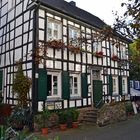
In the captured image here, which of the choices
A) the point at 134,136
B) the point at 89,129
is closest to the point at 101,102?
the point at 89,129

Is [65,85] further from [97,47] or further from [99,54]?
[97,47]

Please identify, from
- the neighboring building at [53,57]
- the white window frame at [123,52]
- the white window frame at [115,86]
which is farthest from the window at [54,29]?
the white window frame at [123,52]

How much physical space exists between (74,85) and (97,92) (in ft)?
7.07

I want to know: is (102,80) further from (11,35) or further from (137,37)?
(137,37)

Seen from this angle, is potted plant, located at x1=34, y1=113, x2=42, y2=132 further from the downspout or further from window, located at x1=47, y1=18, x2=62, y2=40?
window, located at x1=47, y1=18, x2=62, y2=40

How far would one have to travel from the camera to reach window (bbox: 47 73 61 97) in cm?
1263

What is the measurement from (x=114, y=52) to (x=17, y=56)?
788 centimetres

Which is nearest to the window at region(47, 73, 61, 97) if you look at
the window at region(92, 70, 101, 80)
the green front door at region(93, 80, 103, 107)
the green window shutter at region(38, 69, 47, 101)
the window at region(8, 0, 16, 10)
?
the green window shutter at region(38, 69, 47, 101)

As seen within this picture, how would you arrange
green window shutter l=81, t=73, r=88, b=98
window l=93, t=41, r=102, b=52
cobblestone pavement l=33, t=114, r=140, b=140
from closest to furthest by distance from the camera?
1. cobblestone pavement l=33, t=114, r=140, b=140
2. green window shutter l=81, t=73, r=88, b=98
3. window l=93, t=41, r=102, b=52

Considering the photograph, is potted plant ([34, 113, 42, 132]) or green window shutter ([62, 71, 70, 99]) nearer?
potted plant ([34, 113, 42, 132])

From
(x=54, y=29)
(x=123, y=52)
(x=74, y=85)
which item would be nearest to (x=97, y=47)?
(x=74, y=85)

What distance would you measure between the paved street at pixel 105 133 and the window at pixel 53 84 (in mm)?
2151

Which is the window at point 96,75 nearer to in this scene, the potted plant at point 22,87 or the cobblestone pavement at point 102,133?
the cobblestone pavement at point 102,133

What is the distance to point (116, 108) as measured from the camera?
1416 cm
